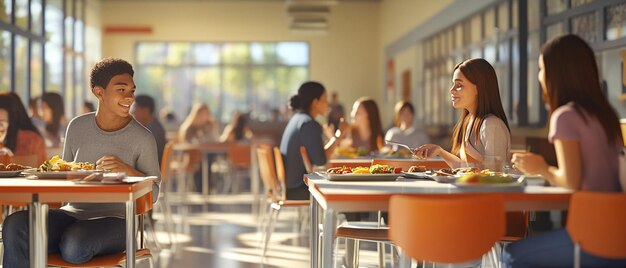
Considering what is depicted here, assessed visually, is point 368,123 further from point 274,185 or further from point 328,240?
point 328,240

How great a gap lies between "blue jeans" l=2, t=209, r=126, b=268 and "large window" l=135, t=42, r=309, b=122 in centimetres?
1444

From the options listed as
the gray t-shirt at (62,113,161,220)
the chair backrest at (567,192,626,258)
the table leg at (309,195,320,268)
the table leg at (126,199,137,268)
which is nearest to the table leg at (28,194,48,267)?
the table leg at (126,199,137,268)

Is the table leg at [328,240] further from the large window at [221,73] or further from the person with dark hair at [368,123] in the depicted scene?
the large window at [221,73]

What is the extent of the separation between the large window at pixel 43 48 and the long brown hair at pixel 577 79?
804 cm

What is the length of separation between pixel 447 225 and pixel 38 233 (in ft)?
4.45

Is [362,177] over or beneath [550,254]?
over

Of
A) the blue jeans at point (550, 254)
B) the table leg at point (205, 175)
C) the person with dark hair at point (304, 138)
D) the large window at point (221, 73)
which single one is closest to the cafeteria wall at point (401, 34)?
the large window at point (221, 73)

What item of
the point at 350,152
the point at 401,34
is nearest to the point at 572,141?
the point at 350,152

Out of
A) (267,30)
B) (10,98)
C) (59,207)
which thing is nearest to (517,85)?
(10,98)

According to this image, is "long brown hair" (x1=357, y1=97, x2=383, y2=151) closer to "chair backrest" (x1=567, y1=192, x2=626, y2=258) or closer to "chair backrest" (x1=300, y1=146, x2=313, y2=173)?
"chair backrest" (x1=300, y1=146, x2=313, y2=173)

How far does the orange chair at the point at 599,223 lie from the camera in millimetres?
2484

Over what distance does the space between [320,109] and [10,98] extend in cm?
197

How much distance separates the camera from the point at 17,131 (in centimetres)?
511

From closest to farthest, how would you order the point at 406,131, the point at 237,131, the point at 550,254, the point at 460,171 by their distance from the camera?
A: the point at 550,254
the point at 460,171
the point at 406,131
the point at 237,131
